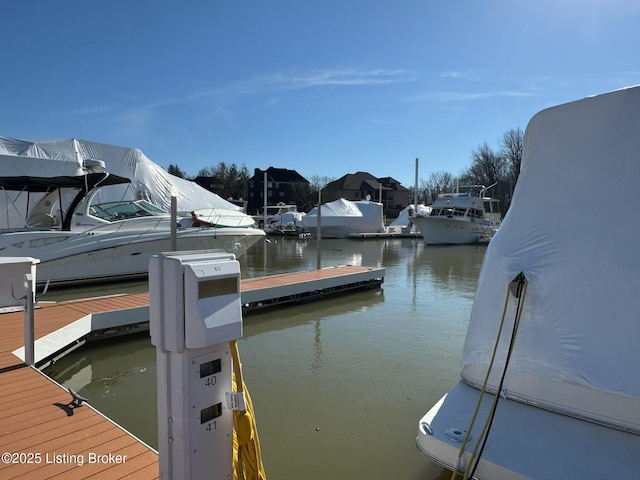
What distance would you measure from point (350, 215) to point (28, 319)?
36975 mm

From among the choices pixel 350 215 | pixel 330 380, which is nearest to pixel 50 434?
pixel 330 380

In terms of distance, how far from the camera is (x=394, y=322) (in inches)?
348

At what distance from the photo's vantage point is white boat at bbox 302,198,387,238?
3959 cm

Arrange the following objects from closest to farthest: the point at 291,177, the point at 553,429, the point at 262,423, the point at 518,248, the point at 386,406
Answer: the point at 553,429 → the point at 518,248 → the point at 262,423 → the point at 386,406 → the point at 291,177

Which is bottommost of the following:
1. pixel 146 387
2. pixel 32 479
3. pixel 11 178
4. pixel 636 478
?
pixel 146 387

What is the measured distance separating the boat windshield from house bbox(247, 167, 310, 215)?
49156 mm

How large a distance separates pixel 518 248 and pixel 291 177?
231 ft

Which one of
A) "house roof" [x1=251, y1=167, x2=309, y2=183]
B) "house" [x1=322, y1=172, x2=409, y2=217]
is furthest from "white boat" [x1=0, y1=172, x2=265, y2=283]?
"house" [x1=322, y1=172, x2=409, y2=217]

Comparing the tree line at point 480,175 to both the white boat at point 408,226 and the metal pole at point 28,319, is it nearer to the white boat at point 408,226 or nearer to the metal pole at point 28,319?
the white boat at point 408,226

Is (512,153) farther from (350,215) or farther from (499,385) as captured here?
(499,385)

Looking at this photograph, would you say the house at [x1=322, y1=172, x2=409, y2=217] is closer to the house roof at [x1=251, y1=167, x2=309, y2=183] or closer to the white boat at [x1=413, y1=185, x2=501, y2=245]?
the house roof at [x1=251, y1=167, x2=309, y2=183]

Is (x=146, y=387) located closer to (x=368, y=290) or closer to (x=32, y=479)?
(x=32, y=479)

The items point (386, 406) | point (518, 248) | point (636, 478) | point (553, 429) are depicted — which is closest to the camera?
point (636, 478)

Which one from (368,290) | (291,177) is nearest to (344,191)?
(291,177)
